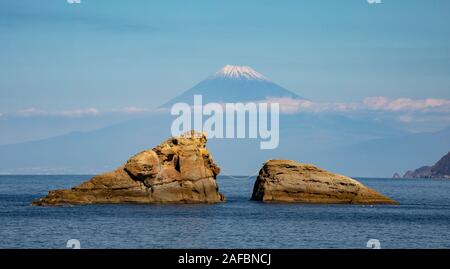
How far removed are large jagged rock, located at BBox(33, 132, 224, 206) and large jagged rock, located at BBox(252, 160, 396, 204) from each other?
8608 millimetres

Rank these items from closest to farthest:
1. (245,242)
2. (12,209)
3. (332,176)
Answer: (245,242)
(12,209)
(332,176)

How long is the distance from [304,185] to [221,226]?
111 feet

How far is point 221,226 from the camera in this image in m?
89.0

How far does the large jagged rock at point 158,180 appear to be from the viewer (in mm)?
112562

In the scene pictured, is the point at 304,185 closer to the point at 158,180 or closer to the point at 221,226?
the point at 158,180

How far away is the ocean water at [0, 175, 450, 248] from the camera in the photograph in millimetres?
74938
